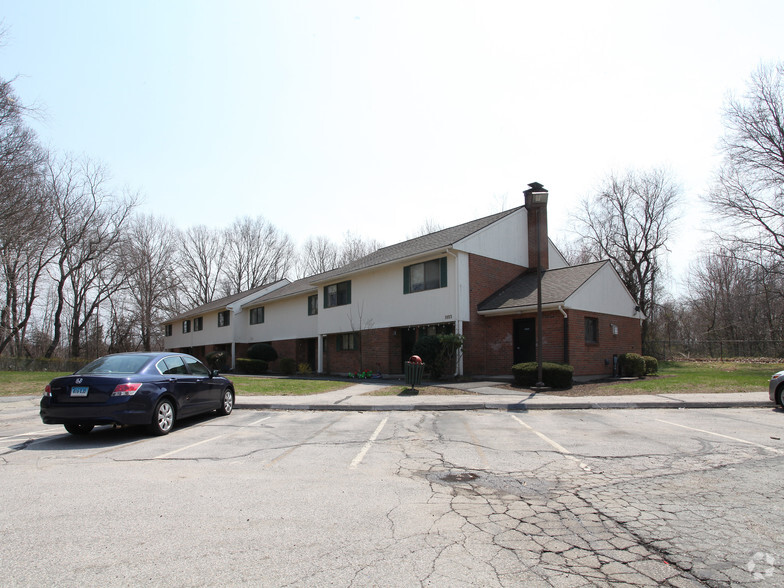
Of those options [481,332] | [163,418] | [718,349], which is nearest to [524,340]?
[481,332]

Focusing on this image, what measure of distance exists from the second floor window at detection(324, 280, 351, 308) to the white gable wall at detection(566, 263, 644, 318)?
1174 cm

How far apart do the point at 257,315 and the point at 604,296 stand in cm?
2481

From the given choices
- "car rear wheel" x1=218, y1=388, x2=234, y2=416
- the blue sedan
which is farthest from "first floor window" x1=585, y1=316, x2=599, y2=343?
the blue sedan

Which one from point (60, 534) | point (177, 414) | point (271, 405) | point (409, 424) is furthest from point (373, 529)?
point (271, 405)

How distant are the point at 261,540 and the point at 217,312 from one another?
37.8 meters

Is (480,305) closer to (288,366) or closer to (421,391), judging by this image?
(421,391)

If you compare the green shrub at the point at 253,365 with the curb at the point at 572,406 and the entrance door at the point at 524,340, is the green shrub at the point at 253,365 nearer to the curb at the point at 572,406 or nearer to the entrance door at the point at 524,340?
the entrance door at the point at 524,340

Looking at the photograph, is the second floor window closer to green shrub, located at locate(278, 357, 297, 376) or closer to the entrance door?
green shrub, located at locate(278, 357, 297, 376)

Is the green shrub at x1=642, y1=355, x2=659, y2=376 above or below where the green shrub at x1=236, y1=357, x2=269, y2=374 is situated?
above

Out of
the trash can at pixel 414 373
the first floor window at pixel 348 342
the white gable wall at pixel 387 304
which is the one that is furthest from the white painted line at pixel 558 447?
the first floor window at pixel 348 342

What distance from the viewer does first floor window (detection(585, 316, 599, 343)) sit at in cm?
1877

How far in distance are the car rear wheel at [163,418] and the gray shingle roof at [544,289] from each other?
1287 cm

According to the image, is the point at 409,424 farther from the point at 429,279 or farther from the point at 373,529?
the point at 429,279

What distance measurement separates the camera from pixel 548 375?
601 inches
